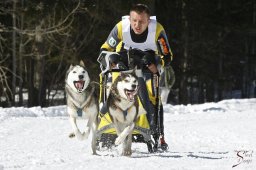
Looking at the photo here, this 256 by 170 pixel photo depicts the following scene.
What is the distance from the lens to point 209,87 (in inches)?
1201

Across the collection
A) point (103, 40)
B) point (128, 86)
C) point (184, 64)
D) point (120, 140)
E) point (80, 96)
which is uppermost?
point (103, 40)

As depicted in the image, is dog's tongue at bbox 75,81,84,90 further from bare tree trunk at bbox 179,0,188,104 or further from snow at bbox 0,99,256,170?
bare tree trunk at bbox 179,0,188,104

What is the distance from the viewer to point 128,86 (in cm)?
623

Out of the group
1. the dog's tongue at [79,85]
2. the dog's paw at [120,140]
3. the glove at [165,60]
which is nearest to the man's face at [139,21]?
the glove at [165,60]

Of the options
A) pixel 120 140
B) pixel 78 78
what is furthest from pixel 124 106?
pixel 78 78

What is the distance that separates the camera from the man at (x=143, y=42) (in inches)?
263

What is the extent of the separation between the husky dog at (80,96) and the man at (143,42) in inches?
21.2

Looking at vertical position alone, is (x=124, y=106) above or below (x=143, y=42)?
Result: below

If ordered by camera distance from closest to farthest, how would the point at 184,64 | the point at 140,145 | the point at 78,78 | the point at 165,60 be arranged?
the point at 78,78
the point at 165,60
the point at 140,145
the point at 184,64

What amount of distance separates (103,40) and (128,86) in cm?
1860

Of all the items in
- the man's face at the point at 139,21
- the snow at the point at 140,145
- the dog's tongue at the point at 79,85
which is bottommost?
the snow at the point at 140,145

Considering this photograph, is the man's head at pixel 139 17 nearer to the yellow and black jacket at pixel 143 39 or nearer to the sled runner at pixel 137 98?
the yellow and black jacket at pixel 143 39

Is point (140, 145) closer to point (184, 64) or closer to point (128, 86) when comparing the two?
point (128, 86)

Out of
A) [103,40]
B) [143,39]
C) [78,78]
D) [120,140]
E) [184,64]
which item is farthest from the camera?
[184,64]
